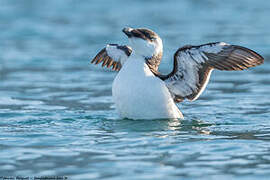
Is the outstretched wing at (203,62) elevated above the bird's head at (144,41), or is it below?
below

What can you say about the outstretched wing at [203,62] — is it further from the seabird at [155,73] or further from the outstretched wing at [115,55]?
the outstretched wing at [115,55]

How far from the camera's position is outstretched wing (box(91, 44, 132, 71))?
10.0 meters

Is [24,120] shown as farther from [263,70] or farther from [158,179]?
[263,70]

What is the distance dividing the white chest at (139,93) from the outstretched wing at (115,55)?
1.10 meters

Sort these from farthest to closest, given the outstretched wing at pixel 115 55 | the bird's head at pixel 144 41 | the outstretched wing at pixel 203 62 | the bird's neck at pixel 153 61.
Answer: the outstretched wing at pixel 115 55 < the bird's neck at pixel 153 61 < the bird's head at pixel 144 41 < the outstretched wing at pixel 203 62

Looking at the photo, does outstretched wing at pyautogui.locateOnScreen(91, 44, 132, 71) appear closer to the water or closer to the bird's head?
the water

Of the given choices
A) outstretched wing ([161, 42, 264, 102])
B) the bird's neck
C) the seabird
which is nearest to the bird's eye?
the seabird

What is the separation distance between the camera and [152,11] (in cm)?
2562

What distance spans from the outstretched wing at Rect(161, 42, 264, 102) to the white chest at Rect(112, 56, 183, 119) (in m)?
0.30

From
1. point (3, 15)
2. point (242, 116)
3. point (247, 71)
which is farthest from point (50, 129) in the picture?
point (3, 15)

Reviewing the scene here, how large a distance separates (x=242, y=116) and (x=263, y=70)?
5071 millimetres

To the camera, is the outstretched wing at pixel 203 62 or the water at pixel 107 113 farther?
the outstretched wing at pixel 203 62

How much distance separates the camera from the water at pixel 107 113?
705cm

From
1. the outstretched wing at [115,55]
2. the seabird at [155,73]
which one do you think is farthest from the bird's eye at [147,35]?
the outstretched wing at [115,55]
